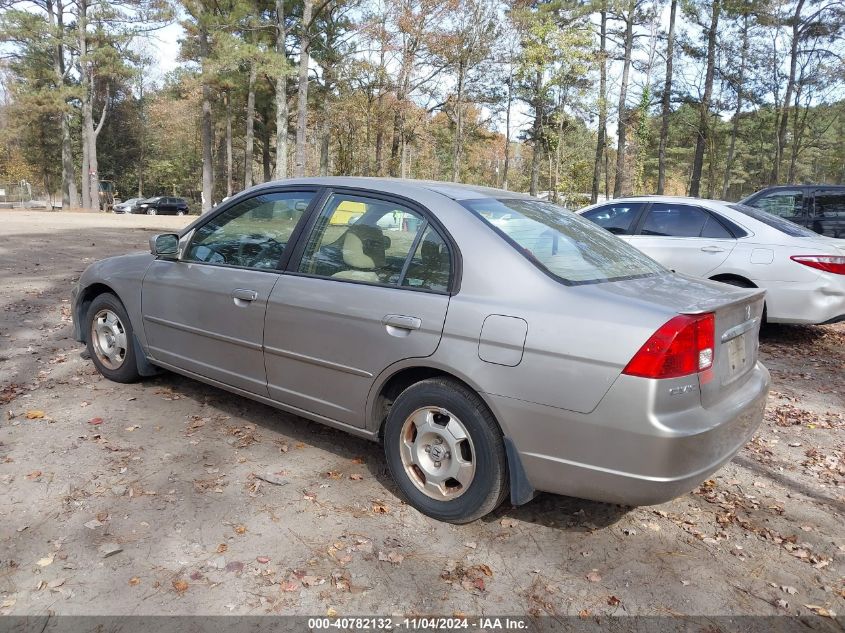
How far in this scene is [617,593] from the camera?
260 centimetres

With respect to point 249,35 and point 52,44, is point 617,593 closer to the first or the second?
point 249,35

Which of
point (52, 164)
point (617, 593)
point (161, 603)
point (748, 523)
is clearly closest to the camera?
point (161, 603)

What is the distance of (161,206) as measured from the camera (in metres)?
42.9

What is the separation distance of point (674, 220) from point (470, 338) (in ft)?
17.9

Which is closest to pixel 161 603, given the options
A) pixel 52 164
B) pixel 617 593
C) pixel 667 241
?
pixel 617 593

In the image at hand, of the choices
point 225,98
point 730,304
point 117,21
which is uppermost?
point 117,21

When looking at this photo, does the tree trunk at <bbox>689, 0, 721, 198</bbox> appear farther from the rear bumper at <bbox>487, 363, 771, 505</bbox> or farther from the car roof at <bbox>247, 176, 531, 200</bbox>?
the rear bumper at <bbox>487, 363, 771, 505</bbox>

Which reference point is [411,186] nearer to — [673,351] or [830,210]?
[673,351]

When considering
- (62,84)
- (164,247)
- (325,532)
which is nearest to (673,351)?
(325,532)

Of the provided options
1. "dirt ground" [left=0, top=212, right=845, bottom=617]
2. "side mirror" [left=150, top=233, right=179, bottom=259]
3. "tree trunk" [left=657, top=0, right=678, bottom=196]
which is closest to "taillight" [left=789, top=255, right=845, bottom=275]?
"dirt ground" [left=0, top=212, right=845, bottom=617]

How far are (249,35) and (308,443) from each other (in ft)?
95.6

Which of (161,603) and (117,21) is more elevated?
(117,21)

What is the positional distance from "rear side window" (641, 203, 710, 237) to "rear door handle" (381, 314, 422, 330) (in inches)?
208

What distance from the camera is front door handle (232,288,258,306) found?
3.70m
